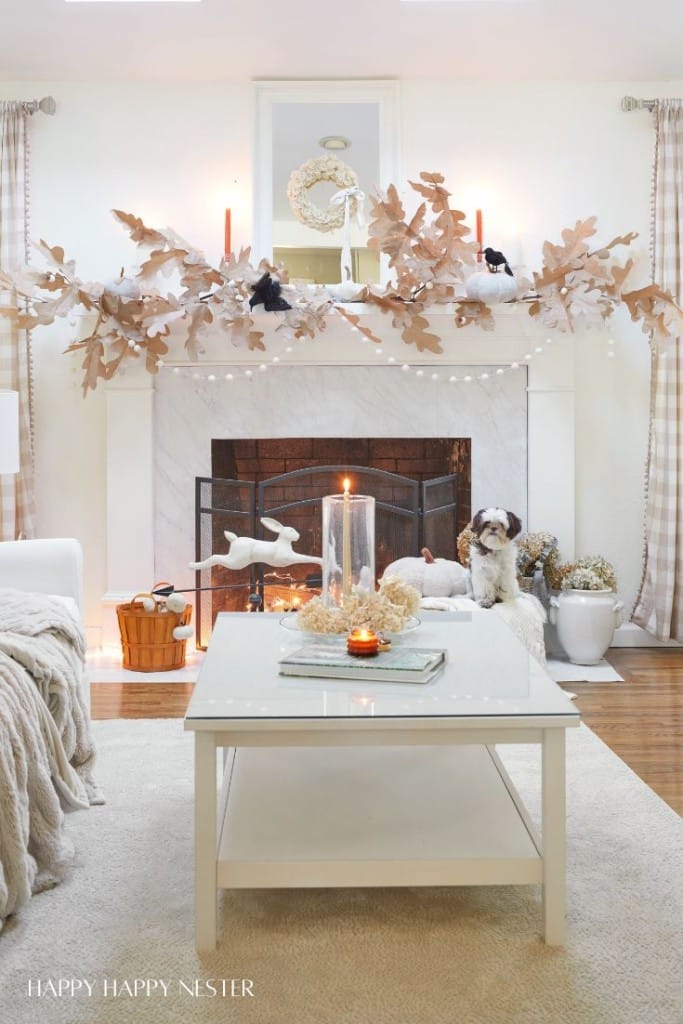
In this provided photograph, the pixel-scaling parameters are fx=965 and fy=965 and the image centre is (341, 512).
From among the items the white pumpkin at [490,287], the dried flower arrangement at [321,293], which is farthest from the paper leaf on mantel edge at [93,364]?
the white pumpkin at [490,287]

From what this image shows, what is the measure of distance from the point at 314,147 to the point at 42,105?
117cm

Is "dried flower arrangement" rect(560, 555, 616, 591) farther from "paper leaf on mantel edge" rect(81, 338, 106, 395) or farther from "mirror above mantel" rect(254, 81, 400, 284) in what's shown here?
"paper leaf on mantel edge" rect(81, 338, 106, 395)

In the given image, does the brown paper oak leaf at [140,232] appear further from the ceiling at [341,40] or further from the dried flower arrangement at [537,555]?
the dried flower arrangement at [537,555]

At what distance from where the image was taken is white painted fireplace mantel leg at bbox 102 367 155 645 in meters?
4.12

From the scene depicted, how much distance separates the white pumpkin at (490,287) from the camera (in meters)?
3.79

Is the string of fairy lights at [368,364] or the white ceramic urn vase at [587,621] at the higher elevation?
the string of fairy lights at [368,364]

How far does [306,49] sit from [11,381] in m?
1.82

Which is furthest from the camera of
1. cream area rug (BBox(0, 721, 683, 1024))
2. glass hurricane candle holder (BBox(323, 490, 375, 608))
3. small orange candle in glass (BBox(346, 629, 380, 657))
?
glass hurricane candle holder (BBox(323, 490, 375, 608))

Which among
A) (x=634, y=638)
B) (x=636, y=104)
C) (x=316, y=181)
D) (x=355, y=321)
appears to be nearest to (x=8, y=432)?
(x=355, y=321)

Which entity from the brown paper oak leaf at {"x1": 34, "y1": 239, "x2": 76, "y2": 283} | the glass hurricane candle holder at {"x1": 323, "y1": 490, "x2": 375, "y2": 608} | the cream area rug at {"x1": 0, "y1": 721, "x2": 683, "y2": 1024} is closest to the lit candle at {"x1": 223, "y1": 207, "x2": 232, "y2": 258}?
the brown paper oak leaf at {"x1": 34, "y1": 239, "x2": 76, "y2": 283}

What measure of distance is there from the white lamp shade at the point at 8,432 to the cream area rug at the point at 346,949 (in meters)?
1.24

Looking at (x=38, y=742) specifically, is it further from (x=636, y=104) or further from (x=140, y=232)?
(x=636, y=104)

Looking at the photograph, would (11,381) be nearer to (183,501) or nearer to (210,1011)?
(183,501)

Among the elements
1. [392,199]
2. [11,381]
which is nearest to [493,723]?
[392,199]
